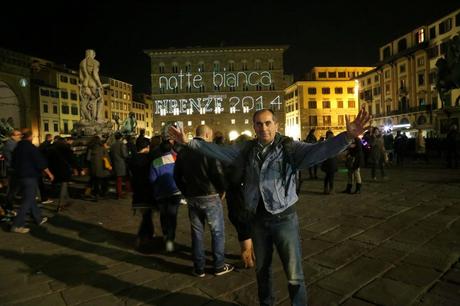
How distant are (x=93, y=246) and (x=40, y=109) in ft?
173

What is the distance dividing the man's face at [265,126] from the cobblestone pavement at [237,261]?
1.64m

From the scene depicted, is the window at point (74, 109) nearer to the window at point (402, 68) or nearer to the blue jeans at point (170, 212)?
the window at point (402, 68)

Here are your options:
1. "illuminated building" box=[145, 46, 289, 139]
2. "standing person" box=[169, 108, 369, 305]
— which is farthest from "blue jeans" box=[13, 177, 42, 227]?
"illuminated building" box=[145, 46, 289, 139]

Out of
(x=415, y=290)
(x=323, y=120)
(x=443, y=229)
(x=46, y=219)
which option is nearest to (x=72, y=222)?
(x=46, y=219)

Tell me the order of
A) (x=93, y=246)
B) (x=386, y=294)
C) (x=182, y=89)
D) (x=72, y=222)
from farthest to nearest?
(x=182, y=89) < (x=72, y=222) < (x=93, y=246) < (x=386, y=294)

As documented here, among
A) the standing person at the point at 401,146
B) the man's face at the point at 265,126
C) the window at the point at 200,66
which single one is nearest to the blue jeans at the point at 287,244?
the man's face at the point at 265,126

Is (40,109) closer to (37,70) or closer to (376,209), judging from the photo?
(37,70)

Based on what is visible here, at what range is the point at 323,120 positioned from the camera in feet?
216

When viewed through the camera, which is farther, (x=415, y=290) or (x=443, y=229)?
(x=443, y=229)

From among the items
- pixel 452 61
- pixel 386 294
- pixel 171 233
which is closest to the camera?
pixel 386 294

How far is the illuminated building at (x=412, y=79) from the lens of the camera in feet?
132

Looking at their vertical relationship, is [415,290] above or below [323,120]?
below

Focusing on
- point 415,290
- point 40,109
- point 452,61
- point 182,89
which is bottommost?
point 415,290

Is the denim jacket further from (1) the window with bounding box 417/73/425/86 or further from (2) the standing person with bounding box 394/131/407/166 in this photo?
(1) the window with bounding box 417/73/425/86
